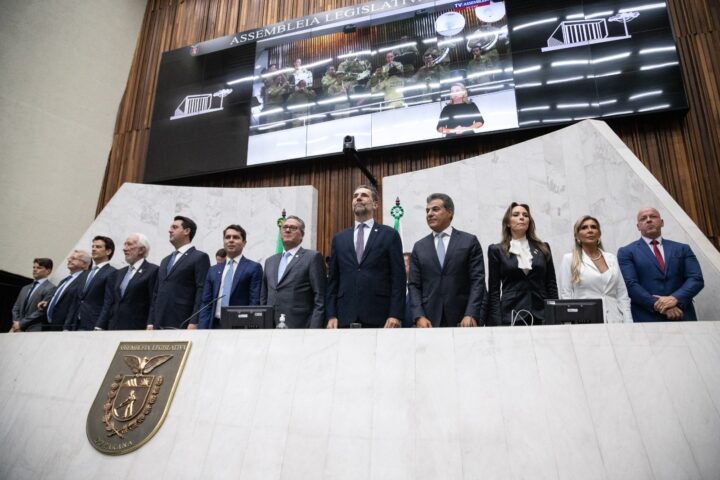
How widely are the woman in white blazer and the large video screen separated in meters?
3.17

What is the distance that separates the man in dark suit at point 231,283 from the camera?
110 inches

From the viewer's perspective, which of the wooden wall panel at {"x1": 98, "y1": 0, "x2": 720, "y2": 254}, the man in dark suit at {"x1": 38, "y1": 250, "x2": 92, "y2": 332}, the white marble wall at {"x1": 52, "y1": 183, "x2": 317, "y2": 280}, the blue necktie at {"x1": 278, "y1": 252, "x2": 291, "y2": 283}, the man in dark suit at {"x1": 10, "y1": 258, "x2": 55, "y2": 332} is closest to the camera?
the blue necktie at {"x1": 278, "y1": 252, "x2": 291, "y2": 283}

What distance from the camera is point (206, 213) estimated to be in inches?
233

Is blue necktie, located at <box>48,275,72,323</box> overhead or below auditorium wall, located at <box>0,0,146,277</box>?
below

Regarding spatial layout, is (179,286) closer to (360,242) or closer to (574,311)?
(360,242)

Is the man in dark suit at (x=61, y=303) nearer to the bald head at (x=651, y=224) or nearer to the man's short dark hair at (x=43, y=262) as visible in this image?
the man's short dark hair at (x=43, y=262)

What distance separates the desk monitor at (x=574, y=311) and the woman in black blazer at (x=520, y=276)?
0.46 meters

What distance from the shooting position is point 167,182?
7.05m

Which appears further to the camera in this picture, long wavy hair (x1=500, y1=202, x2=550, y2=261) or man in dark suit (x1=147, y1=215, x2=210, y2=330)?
man in dark suit (x1=147, y1=215, x2=210, y2=330)

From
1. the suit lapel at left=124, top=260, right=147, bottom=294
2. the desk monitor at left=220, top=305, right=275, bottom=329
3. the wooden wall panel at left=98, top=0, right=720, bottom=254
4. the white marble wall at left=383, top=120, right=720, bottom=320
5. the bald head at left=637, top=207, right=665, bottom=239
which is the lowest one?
the desk monitor at left=220, top=305, right=275, bottom=329

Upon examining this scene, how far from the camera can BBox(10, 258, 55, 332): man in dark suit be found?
3.45 m

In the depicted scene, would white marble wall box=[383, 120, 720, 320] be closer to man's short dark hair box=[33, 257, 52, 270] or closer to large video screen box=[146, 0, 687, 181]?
large video screen box=[146, 0, 687, 181]

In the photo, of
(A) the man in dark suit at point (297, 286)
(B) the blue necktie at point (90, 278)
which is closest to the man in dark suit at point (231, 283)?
(A) the man in dark suit at point (297, 286)

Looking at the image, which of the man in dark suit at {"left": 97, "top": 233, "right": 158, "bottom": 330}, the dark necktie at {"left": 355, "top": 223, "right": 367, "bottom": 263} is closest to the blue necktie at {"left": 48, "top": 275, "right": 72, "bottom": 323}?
the man in dark suit at {"left": 97, "top": 233, "right": 158, "bottom": 330}
